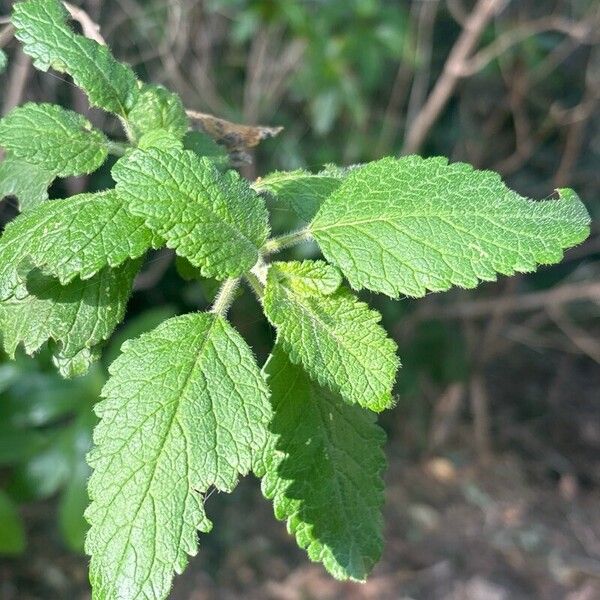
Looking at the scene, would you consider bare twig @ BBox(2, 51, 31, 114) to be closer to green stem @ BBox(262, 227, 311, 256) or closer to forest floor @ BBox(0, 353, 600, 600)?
green stem @ BBox(262, 227, 311, 256)

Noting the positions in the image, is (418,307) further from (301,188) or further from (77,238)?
(77,238)

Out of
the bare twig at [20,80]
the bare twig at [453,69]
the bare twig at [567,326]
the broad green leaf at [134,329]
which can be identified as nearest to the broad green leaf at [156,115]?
the bare twig at [20,80]

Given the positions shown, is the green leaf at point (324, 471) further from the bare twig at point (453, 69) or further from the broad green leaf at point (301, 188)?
the bare twig at point (453, 69)

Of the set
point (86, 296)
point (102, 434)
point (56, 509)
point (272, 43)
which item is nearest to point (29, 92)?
point (272, 43)

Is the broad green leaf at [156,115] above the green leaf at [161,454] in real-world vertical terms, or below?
above

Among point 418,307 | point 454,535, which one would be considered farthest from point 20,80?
point 454,535

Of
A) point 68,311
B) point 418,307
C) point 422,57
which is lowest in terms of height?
point 418,307
